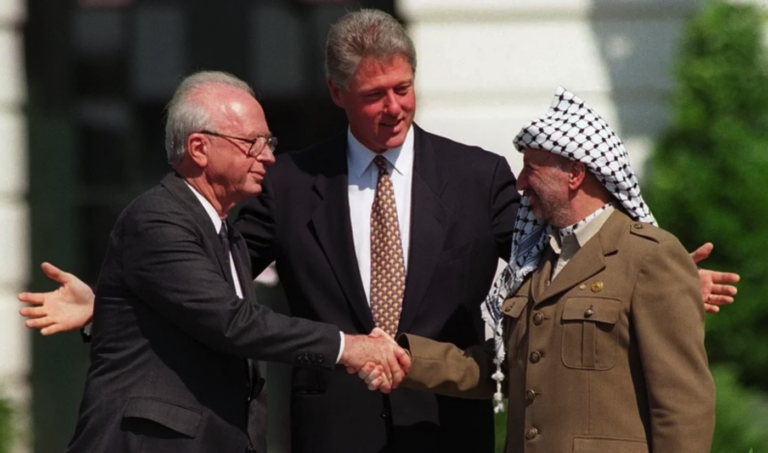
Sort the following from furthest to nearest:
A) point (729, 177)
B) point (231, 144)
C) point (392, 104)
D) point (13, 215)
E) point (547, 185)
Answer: point (13, 215)
point (729, 177)
point (392, 104)
point (231, 144)
point (547, 185)

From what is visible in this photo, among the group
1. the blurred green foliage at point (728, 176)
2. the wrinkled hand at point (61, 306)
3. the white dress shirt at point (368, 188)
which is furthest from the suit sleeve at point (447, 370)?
the blurred green foliage at point (728, 176)

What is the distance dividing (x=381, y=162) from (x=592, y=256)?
0.96 metres

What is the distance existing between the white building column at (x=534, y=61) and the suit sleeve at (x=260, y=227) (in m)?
2.14

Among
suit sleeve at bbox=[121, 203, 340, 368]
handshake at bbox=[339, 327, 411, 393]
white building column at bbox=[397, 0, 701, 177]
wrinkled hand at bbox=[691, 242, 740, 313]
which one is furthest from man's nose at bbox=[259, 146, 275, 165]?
white building column at bbox=[397, 0, 701, 177]

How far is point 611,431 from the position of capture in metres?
3.46

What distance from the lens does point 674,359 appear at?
338 centimetres

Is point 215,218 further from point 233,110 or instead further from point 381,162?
point 381,162

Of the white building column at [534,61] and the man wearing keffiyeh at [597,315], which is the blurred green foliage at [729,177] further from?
the man wearing keffiyeh at [597,315]

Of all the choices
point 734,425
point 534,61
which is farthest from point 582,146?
point 534,61

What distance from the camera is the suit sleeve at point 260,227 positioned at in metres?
4.32

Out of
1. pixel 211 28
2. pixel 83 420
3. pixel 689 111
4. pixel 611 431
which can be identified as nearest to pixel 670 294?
pixel 611 431

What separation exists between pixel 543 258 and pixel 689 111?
7.46 ft

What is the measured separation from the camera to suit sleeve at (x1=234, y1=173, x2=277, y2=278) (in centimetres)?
432

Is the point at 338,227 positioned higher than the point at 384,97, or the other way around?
the point at 384,97
